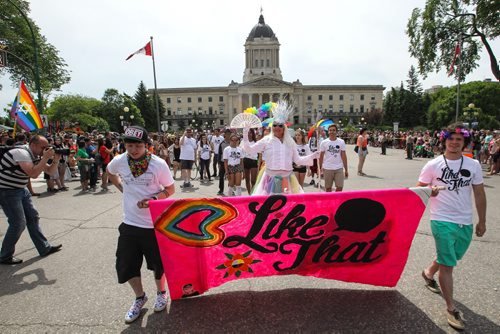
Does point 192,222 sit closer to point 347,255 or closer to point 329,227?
point 329,227

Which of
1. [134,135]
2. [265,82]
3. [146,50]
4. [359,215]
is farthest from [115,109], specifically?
[359,215]

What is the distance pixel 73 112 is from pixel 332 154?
56129mm

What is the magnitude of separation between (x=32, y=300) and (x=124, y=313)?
1.21 m

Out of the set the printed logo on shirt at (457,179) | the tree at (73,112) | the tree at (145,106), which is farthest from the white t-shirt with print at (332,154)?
the tree at (145,106)

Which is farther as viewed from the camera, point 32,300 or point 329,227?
point 32,300

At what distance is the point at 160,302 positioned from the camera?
3.36 metres

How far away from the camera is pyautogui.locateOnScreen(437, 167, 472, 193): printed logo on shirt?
10.3 feet

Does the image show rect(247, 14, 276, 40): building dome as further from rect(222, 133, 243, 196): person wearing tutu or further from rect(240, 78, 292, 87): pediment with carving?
rect(222, 133, 243, 196): person wearing tutu

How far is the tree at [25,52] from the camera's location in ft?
91.3

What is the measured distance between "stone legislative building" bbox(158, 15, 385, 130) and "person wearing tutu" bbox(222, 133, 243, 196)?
332 ft

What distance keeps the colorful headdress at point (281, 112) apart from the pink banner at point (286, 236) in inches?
87.3

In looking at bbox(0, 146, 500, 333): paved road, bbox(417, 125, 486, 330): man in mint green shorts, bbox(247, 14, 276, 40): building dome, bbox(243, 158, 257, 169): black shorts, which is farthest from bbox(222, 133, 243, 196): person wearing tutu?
bbox(247, 14, 276, 40): building dome

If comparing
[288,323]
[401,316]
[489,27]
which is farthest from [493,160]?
[288,323]

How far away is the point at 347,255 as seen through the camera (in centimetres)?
345
